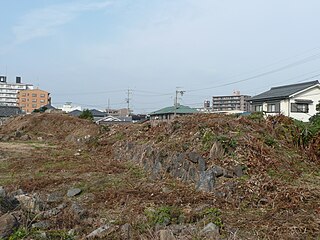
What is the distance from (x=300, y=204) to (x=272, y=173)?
138 centimetres

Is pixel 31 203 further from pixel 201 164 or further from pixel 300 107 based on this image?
pixel 300 107

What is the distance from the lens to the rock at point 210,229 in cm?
423

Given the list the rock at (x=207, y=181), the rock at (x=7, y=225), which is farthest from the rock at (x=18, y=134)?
the rock at (x=7, y=225)

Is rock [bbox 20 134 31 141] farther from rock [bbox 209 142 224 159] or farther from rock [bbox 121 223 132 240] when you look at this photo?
rock [bbox 121 223 132 240]

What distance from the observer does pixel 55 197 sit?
6.72 metres

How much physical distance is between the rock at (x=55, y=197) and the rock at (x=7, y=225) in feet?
6.58

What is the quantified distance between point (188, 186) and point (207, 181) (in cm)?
59

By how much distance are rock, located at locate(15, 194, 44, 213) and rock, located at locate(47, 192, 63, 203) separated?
271 mm

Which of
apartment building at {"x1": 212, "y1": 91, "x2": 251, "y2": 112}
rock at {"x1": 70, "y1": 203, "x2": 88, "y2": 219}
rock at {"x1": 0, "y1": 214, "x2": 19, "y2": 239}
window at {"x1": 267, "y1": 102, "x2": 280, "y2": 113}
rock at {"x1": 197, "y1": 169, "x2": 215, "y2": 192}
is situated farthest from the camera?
apartment building at {"x1": 212, "y1": 91, "x2": 251, "y2": 112}

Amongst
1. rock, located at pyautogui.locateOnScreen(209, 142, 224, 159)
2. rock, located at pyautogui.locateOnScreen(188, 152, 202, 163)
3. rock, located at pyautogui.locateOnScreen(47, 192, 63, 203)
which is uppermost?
rock, located at pyautogui.locateOnScreen(209, 142, 224, 159)

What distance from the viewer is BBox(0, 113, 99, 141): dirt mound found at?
21.2m

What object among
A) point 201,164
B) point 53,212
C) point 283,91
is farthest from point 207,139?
point 283,91

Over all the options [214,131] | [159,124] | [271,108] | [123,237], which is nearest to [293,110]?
[271,108]

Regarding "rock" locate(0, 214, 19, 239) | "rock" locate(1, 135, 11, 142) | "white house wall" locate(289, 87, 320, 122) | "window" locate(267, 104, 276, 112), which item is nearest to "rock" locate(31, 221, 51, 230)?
"rock" locate(0, 214, 19, 239)
